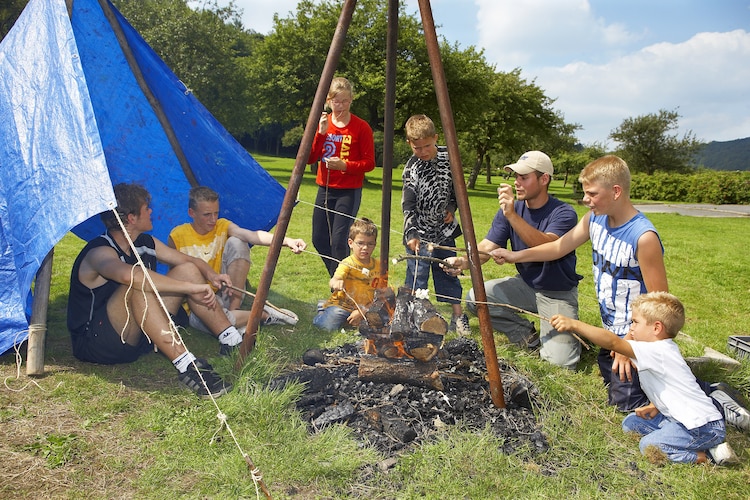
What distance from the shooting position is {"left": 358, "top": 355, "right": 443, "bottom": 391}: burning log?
10.9 feet

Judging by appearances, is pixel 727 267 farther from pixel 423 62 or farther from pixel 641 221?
pixel 423 62

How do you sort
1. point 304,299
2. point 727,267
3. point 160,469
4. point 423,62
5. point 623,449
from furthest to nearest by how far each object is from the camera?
point 423,62 → point 727,267 → point 304,299 → point 623,449 → point 160,469

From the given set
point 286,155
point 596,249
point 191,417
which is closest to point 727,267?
point 596,249

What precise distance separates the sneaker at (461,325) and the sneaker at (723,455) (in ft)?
6.69

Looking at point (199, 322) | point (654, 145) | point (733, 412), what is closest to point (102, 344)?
point (199, 322)

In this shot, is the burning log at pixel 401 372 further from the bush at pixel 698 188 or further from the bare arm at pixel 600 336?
the bush at pixel 698 188

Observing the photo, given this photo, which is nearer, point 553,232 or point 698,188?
point 553,232

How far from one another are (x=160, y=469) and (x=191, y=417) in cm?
44

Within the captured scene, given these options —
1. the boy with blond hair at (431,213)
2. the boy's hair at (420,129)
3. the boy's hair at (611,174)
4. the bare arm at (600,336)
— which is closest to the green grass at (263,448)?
the bare arm at (600,336)

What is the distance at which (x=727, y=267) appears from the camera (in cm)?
841

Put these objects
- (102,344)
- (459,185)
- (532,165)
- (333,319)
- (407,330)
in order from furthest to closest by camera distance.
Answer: (333,319) → (532,165) → (102,344) → (407,330) → (459,185)

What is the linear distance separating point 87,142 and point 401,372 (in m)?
2.39

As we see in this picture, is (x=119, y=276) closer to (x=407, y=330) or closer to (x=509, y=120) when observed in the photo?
(x=407, y=330)

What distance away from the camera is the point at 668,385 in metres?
2.88
